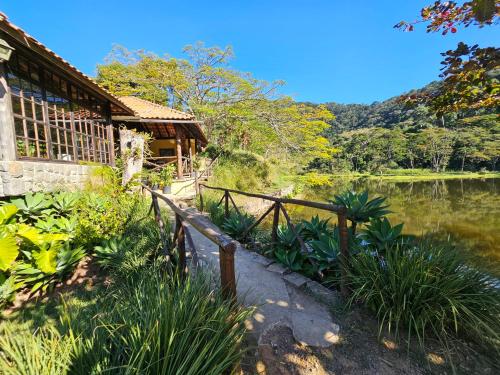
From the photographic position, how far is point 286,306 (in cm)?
231

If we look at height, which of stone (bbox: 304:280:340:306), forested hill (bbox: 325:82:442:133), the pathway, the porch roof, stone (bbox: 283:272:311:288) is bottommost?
the pathway

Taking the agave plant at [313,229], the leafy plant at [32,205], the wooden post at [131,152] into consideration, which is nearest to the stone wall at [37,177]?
the leafy plant at [32,205]

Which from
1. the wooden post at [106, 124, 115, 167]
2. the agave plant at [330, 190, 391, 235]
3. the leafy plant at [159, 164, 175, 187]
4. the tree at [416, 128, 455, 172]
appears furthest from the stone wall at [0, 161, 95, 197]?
the tree at [416, 128, 455, 172]

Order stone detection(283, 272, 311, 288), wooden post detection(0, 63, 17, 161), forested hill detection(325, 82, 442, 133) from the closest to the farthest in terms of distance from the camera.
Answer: stone detection(283, 272, 311, 288), wooden post detection(0, 63, 17, 161), forested hill detection(325, 82, 442, 133)

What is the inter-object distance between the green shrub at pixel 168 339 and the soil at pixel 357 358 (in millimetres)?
355

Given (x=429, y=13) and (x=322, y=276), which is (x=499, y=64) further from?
(x=322, y=276)

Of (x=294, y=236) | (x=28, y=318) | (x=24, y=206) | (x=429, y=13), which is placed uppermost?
(x=429, y=13)

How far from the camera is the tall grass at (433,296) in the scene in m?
1.79

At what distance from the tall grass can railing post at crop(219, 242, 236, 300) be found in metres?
1.16

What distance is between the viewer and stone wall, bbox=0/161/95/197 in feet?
12.4

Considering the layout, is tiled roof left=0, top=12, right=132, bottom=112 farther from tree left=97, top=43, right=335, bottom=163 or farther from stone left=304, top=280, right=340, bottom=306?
tree left=97, top=43, right=335, bottom=163

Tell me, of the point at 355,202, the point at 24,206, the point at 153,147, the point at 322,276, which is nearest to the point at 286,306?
the point at 322,276

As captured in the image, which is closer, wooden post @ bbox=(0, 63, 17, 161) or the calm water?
wooden post @ bbox=(0, 63, 17, 161)

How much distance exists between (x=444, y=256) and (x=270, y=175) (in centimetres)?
1432
